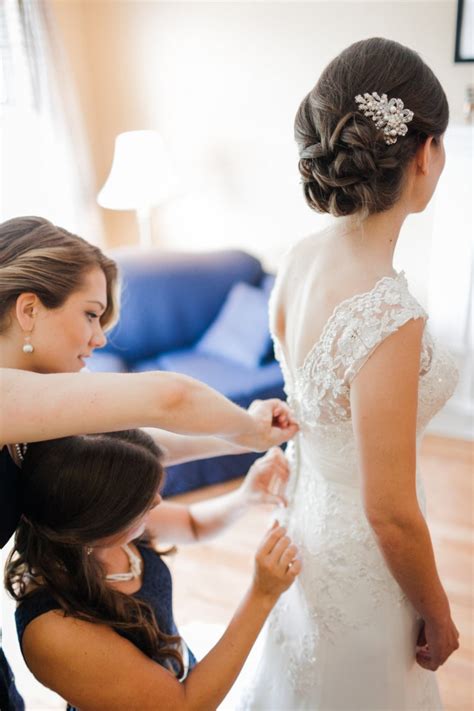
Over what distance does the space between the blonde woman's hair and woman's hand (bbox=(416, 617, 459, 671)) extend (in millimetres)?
883

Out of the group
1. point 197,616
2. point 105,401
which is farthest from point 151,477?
point 197,616

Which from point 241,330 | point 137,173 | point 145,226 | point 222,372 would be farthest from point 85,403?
point 145,226

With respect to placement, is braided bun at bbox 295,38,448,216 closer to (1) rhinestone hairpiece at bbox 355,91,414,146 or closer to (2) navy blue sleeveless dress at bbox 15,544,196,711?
(1) rhinestone hairpiece at bbox 355,91,414,146

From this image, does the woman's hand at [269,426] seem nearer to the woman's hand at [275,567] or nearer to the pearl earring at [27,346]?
the woman's hand at [275,567]

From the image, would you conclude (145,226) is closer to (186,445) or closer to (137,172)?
(137,172)

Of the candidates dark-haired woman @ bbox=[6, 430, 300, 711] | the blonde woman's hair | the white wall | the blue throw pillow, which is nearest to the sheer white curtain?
the white wall

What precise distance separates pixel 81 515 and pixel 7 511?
0.12m

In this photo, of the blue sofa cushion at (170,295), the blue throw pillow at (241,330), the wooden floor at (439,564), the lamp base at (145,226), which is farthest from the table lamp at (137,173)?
the wooden floor at (439,564)

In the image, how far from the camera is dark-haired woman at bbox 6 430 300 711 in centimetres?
96

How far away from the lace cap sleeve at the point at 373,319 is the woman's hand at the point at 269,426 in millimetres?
264

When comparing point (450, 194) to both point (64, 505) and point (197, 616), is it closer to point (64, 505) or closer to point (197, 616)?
point (197, 616)

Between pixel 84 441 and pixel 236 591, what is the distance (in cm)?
151

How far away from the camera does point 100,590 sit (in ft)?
3.49

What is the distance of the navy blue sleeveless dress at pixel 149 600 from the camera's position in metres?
1.00
